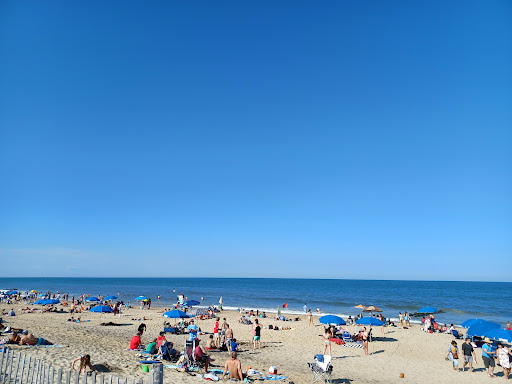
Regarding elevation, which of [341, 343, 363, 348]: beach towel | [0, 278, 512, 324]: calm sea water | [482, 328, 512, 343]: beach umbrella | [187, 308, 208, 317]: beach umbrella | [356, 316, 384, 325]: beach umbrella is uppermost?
[482, 328, 512, 343]: beach umbrella

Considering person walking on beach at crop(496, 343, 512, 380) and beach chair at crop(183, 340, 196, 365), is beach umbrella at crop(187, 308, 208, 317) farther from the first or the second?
person walking on beach at crop(496, 343, 512, 380)

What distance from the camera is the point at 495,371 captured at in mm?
14648

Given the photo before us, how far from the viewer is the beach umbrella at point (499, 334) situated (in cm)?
1417

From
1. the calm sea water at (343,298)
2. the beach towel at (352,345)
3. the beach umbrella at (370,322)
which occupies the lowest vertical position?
the calm sea water at (343,298)

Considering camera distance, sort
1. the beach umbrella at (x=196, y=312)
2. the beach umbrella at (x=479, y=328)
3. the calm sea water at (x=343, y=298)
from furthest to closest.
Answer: the calm sea water at (x=343, y=298) → the beach umbrella at (x=196, y=312) → the beach umbrella at (x=479, y=328)

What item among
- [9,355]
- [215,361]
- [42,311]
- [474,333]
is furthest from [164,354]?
[42,311]

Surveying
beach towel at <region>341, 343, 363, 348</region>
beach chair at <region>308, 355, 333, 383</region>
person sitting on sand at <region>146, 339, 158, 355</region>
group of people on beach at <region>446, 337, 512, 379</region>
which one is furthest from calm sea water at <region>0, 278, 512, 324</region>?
person sitting on sand at <region>146, 339, 158, 355</region>

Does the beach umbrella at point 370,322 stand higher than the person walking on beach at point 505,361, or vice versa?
the beach umbrella at point 370,322

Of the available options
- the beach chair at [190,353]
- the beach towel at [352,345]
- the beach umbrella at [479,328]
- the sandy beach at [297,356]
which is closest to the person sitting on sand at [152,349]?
the sandy beach at [297,356]

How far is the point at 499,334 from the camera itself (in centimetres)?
1457

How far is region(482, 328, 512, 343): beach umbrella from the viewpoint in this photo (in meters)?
14.2

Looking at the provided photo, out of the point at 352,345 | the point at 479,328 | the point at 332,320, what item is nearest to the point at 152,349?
the point at 332,320

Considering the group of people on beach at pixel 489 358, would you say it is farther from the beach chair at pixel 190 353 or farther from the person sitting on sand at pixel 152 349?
the person sitting on sand at pixel 152 349

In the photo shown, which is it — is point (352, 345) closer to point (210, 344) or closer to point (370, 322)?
point (370, 322)
